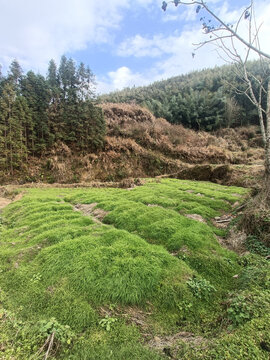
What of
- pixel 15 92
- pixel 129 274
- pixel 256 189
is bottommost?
pixel 129 274

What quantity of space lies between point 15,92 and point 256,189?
25.5m

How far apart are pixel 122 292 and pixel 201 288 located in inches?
66.7

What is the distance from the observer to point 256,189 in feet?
23.1

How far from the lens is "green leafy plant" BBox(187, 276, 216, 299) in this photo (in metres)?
3.58

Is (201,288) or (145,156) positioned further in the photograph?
(145,156)

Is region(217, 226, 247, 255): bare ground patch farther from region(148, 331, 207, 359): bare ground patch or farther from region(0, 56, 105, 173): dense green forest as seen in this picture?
region(0, 56, 105, 173): dense green forest

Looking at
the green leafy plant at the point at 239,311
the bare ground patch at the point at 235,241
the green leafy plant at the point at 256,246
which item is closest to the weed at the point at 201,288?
the green leafy plant at the point at 239,311

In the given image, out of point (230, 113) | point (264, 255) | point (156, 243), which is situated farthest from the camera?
point (230, 113)

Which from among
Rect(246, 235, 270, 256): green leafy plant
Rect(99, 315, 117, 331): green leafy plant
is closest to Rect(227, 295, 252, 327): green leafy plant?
Rect(99, 315, 117, 331): green leafy plant

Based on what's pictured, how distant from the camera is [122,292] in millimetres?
3551

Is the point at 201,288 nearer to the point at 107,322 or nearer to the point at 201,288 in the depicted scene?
the point at 201,288

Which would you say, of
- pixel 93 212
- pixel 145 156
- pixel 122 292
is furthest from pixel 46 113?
pixel 122 292

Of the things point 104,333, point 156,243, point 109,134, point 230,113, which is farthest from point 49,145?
point 230,113

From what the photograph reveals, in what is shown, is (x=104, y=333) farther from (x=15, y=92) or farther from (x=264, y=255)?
(x=15, y=92)
